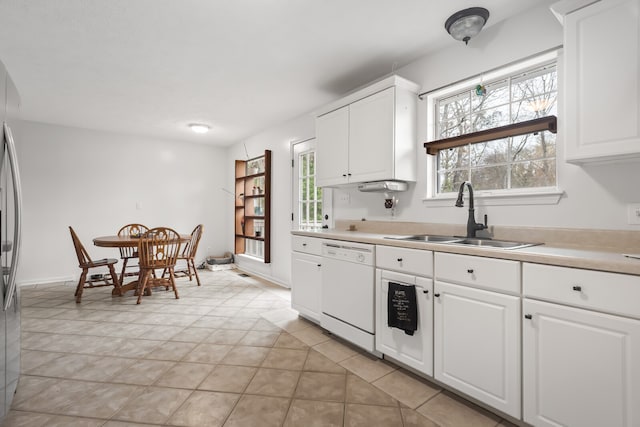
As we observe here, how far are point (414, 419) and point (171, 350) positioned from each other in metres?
1.88

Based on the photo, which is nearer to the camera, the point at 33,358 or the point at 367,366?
the point at 367,366

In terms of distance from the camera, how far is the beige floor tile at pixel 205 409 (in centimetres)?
168

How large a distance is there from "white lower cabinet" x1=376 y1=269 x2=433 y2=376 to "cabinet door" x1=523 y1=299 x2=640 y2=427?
531 millimetres

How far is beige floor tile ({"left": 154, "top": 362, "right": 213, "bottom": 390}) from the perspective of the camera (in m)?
2.04

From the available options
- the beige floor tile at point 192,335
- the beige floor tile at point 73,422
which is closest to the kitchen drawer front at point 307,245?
the beige floor tile at point 192,335

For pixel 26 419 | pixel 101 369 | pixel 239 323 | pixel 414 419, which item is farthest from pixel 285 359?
pixel 26 419

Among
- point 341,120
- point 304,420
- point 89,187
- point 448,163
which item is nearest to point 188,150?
point 89,187

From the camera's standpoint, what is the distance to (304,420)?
1.70m

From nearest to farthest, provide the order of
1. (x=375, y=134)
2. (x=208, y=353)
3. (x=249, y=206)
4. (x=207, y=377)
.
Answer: (x=207, y=377) → (x=208, y=353) → (x=375, y=134) → (x=249, y=206)

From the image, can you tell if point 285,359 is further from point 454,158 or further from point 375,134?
point 454,158

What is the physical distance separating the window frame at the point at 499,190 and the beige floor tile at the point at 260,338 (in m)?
1.75

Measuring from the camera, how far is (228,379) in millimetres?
2104

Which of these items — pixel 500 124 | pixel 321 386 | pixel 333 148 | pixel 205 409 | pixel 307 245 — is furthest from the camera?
pixel 333 148

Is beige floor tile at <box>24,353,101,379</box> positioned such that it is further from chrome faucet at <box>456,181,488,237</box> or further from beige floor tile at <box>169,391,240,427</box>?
chrome faucet at <box>456,181,488,237</box>
